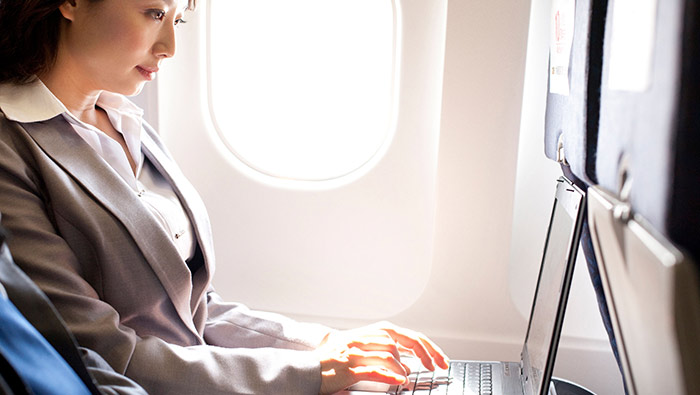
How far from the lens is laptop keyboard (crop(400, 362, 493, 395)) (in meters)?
1.42

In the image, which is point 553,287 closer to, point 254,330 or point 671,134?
point 254,330

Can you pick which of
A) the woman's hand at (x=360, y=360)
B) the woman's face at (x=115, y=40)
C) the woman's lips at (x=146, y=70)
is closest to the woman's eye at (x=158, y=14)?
the woman's face at (x=115, y=40)

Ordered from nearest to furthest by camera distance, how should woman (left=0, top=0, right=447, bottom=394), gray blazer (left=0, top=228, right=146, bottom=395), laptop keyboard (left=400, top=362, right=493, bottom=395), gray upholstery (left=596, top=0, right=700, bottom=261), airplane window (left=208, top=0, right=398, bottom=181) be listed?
gray upholstery (left=596, top=0, right=700, bottom=261) < gray blazer (left=0, top=228, right=146, bottom=395) < woman (left=0, top=0, right=447, bottom=394) < laptop keyboard (left=400, top=362, right=493, bottom=395) < airplane window (left=208, top=0, right=398, bottom=181)

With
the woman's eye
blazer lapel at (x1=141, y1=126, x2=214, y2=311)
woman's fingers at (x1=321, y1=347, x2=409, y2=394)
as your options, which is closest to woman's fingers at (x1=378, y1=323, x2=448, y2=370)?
woman's fingers at (x1=321, y1=347, x2=409, y2=394)

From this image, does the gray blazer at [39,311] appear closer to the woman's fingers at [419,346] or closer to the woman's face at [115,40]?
the woman's face at [115,40]

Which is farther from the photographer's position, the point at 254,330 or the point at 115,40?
the point at 254,330

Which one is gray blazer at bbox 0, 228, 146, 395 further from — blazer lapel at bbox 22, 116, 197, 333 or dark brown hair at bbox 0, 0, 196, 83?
dark brown hair at bbox 0, 0, 196, 83

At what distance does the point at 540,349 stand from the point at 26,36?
44.3 inches

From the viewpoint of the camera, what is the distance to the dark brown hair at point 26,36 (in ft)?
4.38

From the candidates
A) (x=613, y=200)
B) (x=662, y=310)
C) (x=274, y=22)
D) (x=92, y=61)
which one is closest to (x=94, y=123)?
(x=92, y=61)

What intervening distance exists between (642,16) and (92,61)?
3.66ft

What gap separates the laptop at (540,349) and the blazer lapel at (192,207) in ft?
1.32

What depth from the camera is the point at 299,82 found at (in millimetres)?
2201

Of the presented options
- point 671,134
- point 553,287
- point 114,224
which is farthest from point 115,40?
point 671,134
